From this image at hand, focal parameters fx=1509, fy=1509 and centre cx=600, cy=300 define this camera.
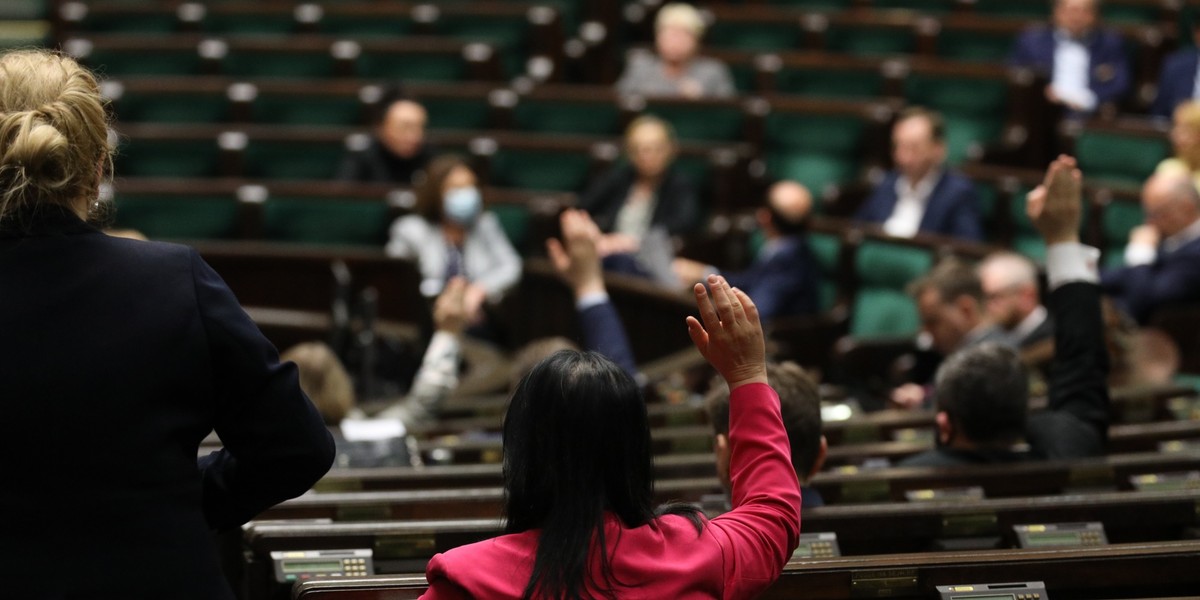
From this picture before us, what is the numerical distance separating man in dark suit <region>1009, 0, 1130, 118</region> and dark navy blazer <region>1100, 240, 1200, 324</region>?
1.56 meters

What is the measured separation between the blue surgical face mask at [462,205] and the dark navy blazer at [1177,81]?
2301 mm

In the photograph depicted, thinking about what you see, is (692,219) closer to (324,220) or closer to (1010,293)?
(324,220)

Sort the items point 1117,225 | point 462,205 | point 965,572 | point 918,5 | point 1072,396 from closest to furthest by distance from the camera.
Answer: point 965,572
point 1072,396
point 462,205
point 1117,225
point 918,5

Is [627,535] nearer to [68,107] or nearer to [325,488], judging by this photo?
[68,107]

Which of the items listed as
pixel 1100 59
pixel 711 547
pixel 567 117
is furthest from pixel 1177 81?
pixel 711 547

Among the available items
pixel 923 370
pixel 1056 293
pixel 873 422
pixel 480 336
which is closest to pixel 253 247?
pixel 480 336

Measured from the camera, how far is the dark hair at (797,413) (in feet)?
4.88

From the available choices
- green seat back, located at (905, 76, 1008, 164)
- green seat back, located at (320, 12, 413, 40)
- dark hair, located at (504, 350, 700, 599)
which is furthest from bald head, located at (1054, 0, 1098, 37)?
dark hair, located at (504, 350, 700, 599)

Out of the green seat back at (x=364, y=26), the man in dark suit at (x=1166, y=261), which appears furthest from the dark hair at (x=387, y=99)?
the man in dark suit at (x=1166, y=261)

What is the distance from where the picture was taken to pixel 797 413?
1491 millimetres

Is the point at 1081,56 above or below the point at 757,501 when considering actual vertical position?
above

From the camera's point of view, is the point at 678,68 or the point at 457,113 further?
the point at 678,68

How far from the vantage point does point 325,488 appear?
186cm

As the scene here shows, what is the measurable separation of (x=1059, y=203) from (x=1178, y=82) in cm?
322
